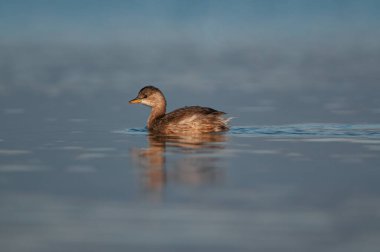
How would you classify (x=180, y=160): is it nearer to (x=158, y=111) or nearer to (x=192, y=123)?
(x=192, y=123)

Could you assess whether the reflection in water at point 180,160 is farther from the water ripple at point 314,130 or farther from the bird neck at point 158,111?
the bird neck at point 158,111

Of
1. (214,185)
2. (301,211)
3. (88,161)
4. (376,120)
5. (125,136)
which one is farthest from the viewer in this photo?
(376,120)

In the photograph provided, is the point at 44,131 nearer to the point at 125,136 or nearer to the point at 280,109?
the point at 125,136

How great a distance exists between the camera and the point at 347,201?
7.95 m

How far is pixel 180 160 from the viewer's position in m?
10.6

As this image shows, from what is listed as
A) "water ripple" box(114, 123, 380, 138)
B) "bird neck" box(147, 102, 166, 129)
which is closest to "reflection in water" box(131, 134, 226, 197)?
"water ripple" box(114, 123, 380, 138)

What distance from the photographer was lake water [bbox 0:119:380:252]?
6672 mm

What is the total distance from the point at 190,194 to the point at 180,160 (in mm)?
2325

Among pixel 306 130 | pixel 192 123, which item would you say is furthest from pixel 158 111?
pixel 306 130

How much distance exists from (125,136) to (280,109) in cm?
438

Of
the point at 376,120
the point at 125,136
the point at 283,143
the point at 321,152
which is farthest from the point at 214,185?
the point at 376,120

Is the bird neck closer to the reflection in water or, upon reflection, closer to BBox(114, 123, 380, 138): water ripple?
BBox(114, 123, 380, 138): water ripple

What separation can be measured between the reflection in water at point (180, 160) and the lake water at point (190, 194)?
0.05ft

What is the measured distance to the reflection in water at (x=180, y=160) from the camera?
9066 mm
